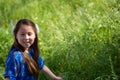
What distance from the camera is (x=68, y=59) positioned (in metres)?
5.62

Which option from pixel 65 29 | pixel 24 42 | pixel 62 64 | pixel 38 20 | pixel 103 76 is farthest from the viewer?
pixel 38 20

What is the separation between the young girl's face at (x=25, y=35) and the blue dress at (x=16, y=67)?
11 cm

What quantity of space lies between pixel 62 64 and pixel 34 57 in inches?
50.1

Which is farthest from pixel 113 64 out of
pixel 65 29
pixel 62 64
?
pixel 65 29

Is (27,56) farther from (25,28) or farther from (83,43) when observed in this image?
(83,43)

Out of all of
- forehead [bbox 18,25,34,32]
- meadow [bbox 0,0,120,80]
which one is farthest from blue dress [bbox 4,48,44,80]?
meadow [bbox 0,0,120,80]

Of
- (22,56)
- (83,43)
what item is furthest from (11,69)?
(83,43)

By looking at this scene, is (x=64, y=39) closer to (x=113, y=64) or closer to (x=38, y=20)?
(x=113, y=64)

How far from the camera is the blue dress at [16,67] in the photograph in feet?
14.0

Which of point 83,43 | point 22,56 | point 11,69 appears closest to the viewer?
point 11,69

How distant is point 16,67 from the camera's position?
429cm

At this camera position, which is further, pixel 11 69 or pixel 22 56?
pixel 22 56

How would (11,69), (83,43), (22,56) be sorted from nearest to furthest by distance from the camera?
1. (11,69)
2. (22,56)
3. (83,43)

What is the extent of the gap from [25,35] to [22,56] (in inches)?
8.9
